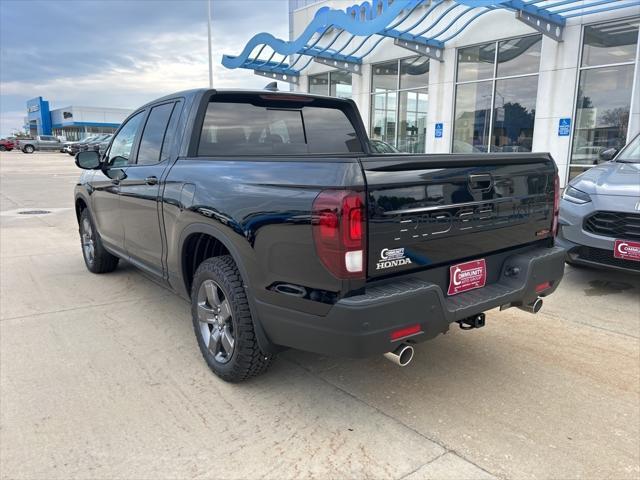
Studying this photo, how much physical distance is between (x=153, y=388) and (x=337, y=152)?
93.5 inches

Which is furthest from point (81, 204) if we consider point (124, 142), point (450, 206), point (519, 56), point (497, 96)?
point (519, 56)

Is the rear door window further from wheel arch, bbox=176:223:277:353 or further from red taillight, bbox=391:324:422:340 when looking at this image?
red taillight, bbox=391:324:422:340

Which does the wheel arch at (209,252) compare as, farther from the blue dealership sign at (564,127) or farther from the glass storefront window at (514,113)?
the glass storefront window at (514,113)

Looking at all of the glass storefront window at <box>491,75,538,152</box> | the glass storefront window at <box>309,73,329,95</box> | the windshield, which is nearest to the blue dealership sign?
the glass storefront window at <box>491,75,538,152</box>

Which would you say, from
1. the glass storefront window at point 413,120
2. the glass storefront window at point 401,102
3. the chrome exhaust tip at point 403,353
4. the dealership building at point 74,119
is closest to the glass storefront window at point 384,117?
the glass storefront window at point 401,102

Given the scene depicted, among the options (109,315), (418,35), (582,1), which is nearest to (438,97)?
(418,35)

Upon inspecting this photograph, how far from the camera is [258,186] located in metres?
2.72

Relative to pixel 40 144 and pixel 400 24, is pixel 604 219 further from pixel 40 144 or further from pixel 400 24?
pixel 40 144

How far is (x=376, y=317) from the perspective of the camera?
233 cm

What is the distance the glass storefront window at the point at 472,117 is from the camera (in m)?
13.9

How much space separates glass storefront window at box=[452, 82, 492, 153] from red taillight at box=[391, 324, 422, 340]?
493 inches

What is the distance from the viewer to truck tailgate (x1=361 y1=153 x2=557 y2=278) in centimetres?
241

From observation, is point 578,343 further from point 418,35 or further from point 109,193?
point 418,35

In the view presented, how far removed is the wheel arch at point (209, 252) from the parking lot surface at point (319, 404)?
1.64 feet
